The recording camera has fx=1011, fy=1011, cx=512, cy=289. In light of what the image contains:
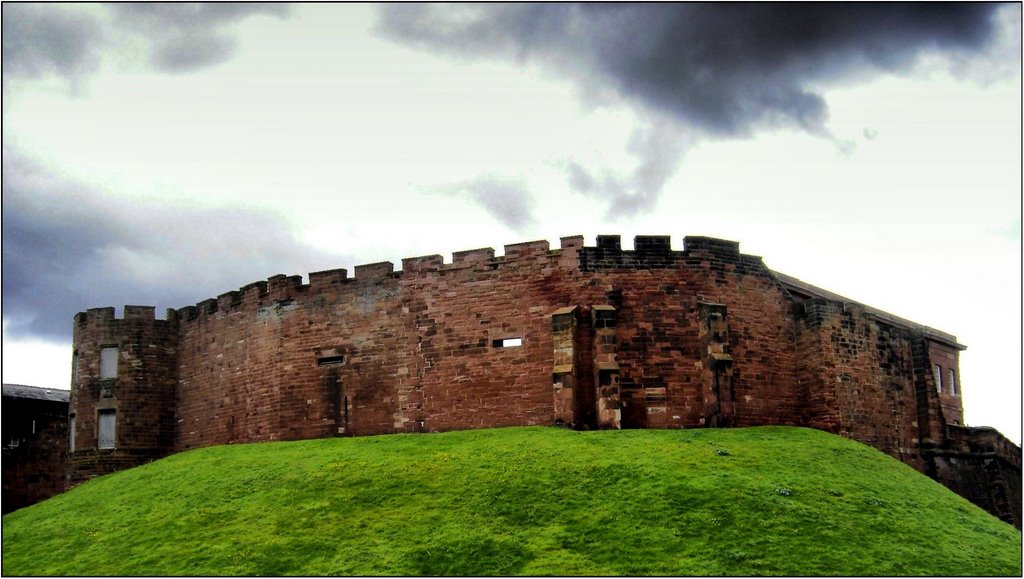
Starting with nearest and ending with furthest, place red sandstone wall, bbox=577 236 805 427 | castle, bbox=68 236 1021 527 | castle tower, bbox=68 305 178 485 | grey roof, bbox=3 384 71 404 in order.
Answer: castle, bbox=68 236 1021 527
red sandstone wall, bbox=577 236 805 427
castle tower, bbox=68 305 178 485
grey roof, bbox=3 384 71 404

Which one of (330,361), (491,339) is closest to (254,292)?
(330,361)

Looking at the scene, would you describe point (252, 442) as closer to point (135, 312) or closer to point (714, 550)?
point (135, 312)

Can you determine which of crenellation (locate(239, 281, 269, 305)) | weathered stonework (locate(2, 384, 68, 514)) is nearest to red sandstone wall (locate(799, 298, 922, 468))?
crenellation (locate(239, 281, 269, 305))

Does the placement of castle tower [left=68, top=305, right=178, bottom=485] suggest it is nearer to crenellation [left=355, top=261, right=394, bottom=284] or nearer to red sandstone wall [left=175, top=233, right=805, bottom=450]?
red sandstone wall [left=175, top=233, right=805, bottom=450]

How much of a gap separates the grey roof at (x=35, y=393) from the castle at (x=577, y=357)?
7569 millimetres

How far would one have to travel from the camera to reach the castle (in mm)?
31812

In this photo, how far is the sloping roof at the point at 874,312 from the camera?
36281 mm

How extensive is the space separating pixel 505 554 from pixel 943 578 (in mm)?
8873

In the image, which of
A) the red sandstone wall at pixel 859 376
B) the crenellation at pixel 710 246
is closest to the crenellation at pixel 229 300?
the crenellation at pixel 710 246

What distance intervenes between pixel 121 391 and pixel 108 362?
149cm

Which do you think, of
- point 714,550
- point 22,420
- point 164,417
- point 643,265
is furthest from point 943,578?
point 22,420

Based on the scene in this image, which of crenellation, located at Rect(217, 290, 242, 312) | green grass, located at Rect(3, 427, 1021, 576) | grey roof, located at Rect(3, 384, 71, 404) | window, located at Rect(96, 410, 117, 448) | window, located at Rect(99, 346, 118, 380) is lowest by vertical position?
green grass, located at Rect(3, 427, 1021, 576)

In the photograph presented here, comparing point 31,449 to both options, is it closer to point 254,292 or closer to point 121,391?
point 121,391

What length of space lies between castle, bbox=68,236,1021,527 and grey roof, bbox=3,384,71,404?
7569 mm
